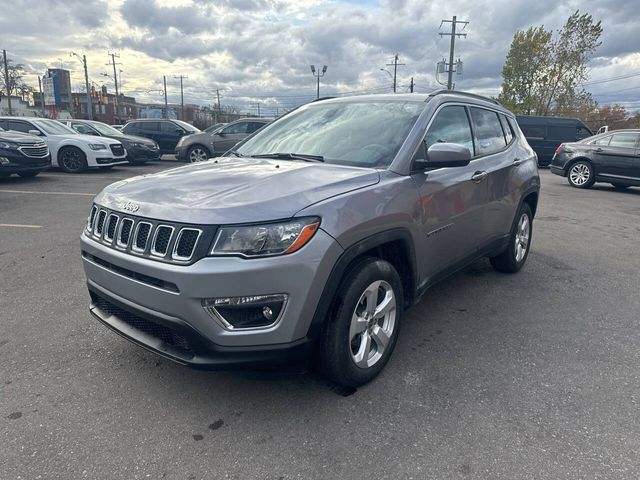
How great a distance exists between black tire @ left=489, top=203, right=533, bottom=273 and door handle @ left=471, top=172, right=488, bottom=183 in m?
1.02

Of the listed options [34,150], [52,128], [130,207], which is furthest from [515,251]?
[52,128]

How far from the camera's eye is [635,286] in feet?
15.5

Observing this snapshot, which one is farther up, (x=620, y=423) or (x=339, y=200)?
(x=339, y=200)

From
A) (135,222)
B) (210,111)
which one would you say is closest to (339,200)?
(135,222)

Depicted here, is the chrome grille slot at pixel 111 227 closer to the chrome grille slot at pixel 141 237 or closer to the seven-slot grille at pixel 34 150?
the chrome grille slot at pixel 141 237

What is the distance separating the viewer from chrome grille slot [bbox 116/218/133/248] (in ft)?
8.18

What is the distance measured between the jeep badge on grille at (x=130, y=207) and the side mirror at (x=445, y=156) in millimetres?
Result: 1748

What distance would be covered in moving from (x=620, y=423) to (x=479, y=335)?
1.16 m

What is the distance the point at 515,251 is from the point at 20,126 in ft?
44.7

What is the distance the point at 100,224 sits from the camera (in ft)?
9.11

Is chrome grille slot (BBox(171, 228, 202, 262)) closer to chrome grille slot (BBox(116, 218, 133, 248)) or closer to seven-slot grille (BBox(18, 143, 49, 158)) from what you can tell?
chrome grille slot (BBox(116, 218, 133, 248))

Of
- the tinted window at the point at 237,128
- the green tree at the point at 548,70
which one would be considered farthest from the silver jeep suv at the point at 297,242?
the green tree at the point at 548,70

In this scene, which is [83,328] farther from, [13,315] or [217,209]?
[217,209]

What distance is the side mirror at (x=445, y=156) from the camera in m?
2.95
